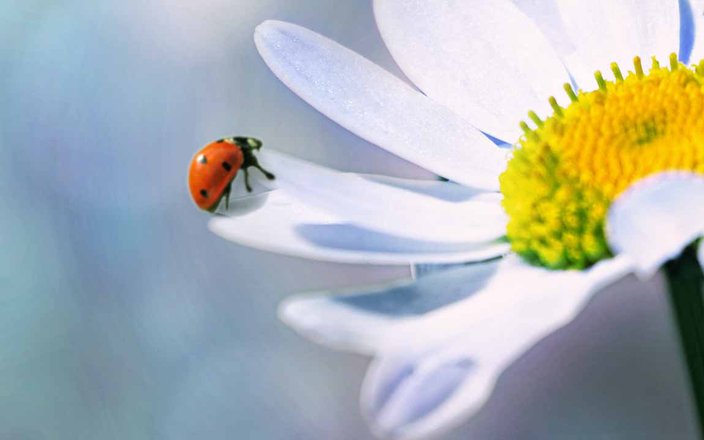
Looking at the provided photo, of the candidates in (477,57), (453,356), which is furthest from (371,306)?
(477,57)

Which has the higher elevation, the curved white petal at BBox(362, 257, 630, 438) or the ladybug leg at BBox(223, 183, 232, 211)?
the ladybug leg at BBox(223, 183, 232, 211)

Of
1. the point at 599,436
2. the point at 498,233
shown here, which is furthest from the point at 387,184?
the point at 599,436

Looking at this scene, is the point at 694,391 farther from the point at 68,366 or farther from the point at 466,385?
the point at 68,366

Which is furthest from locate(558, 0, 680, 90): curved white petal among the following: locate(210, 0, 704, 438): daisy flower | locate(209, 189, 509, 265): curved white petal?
locate(209, 189, 509, 265): curved white petal

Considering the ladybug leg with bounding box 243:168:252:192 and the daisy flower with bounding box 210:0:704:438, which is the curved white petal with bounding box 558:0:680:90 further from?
the ladybug leg with bounding box 243:168:252:192

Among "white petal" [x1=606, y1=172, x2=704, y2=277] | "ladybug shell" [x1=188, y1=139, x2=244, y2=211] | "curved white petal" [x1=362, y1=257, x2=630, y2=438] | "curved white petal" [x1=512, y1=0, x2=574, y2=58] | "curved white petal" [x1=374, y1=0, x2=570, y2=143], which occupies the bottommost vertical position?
"curved white petal" [x1=362, y1=257, x2=630, y2=438]
